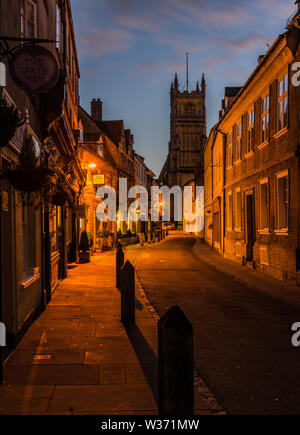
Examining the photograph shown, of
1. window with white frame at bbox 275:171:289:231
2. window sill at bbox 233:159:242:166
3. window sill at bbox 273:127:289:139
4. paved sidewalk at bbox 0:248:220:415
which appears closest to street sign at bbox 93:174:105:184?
window sill at bbox 233:159:242:166

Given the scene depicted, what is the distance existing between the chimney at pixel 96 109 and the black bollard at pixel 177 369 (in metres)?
43.6

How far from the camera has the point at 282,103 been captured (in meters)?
15.6

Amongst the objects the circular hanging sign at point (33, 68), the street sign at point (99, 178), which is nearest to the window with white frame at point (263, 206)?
the circular hanging sign at point (33, 68)

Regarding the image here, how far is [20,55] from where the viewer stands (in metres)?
6.44

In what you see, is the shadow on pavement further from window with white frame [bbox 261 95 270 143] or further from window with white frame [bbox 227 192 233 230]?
window with white frame [bbox 227 192 233 230]

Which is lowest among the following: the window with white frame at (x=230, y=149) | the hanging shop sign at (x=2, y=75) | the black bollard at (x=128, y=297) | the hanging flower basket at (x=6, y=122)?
the black bollard at (x=128, y=297)

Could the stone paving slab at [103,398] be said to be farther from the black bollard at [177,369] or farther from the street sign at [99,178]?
the street sign at [99,178]

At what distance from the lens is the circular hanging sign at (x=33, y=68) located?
21.2 feet

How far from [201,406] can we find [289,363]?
208cm

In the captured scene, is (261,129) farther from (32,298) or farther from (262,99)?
(32,298)

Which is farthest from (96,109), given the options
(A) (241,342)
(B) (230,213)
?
(A) (241,342)

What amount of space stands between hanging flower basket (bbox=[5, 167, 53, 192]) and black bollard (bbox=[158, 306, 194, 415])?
10.4 ft

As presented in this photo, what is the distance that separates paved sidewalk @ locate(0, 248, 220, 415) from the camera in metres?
4.65
